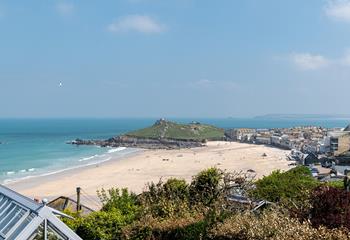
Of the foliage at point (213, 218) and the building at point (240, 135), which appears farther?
the building at point (240, 135)

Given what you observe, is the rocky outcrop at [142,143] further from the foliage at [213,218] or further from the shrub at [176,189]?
the foliage at [213,218]

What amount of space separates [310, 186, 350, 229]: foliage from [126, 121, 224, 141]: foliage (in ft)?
358

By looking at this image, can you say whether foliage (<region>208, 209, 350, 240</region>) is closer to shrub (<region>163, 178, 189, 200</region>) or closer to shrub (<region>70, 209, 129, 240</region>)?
shrub (<region>70, 209, 129, 240</region>)

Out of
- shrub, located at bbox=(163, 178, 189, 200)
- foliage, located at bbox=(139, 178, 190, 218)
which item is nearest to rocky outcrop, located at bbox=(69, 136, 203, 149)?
shrub, located at bbox=(163, 178, 189, 200)

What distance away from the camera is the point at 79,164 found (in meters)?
63.4

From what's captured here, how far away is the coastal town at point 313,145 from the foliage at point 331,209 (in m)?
33.6

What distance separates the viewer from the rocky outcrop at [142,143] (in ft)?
339

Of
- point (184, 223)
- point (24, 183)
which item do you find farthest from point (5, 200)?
point (24, 183)

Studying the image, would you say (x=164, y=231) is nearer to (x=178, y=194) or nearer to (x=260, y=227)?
(x=260, y=227)

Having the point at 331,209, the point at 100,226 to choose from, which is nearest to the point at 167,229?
the point at 100,226

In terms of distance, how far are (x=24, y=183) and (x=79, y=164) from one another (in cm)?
1771

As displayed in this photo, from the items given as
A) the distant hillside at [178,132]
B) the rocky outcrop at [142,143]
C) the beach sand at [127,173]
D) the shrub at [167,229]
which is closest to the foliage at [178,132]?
the distant hillside at [178,132]

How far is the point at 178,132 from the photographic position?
13538 cm

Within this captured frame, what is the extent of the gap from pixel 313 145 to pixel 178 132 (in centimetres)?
4960
